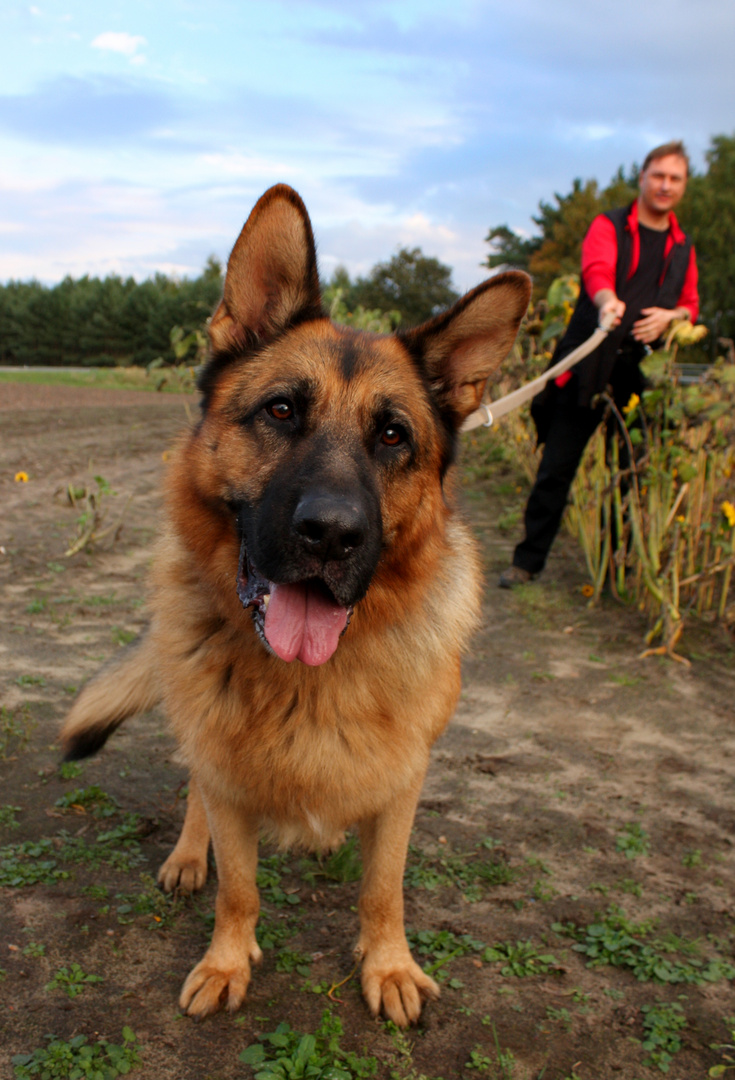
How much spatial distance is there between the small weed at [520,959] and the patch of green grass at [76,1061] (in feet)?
3.95

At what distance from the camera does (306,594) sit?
2318 millimetres

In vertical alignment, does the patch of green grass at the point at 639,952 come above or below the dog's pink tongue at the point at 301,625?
below

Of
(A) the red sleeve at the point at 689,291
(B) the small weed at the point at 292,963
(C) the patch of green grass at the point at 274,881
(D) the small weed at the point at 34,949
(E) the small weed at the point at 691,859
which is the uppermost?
(A) the red sleeve at the point at 689,291

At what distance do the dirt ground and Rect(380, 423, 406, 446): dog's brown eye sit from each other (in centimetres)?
172

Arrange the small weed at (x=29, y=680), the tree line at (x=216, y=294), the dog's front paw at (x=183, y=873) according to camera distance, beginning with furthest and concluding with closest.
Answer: the tree line at (x=216, y=294) → the small weed at (x=29, y=680) → the dog's front paw at (x=183, y=873)

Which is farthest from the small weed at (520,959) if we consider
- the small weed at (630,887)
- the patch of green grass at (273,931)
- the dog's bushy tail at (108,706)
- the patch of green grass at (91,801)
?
the patch of green grass at (91,801)

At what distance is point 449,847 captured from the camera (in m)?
3.31

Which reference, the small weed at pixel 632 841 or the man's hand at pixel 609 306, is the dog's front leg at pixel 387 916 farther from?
the man's hand at pixel 609 306

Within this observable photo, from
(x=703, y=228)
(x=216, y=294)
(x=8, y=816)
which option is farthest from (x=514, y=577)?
(x=703, y=228)

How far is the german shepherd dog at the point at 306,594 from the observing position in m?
2.35

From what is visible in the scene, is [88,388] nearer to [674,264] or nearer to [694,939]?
[674,264]

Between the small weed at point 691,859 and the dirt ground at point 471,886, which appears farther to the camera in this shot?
the small weed at point 691,859

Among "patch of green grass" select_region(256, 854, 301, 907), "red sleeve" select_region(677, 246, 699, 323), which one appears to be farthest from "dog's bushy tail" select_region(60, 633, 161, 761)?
"red sleeve" select_region(677, 246, 699, 323)

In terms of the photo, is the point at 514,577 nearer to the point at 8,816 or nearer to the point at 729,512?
the point at 729,512
